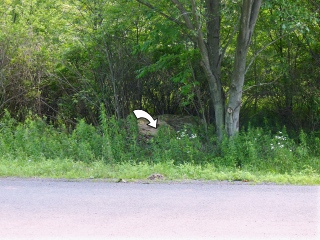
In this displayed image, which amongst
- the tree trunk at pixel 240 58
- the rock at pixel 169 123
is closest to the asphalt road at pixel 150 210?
the tree trunk at pixel 240 58

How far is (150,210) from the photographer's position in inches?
283

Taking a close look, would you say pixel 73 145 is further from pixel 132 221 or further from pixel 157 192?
pixel 132 221

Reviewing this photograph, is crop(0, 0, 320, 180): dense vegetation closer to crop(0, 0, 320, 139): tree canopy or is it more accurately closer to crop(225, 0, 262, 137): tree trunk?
crop(0, 0, 320, 139): tree canopy

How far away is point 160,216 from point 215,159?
6629 mm

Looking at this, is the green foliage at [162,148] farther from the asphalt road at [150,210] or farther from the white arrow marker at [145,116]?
the asphalt road at [150,210]

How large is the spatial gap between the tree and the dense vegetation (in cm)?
29

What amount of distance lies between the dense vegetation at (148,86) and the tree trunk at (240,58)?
0.34 metres

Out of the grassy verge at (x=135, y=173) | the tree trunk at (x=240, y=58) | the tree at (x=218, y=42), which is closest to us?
the grassy verge at (x=135, y=173)

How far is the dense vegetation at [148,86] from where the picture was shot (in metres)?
13.6

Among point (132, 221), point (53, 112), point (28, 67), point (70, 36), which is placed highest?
point (70, 36)

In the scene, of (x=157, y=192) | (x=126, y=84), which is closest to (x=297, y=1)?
(x=126, y=84)

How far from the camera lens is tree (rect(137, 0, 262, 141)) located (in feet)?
43.8

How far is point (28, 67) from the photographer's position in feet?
57.8

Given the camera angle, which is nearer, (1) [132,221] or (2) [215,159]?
(1) [132,221]
